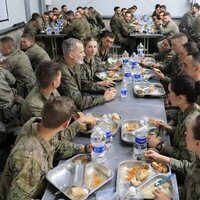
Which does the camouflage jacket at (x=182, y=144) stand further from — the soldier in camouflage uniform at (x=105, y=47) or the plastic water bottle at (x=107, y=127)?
the soldier in camouflage uniform at (x=105, y=47)

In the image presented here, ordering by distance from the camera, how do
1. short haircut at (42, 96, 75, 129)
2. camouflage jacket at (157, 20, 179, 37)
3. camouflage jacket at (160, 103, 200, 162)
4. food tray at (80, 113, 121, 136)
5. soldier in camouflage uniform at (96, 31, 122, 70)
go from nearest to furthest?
short haircut at (42, 96, 75, 129)
camouflage jacket at (160, 103, 200, 162)
food tray at (80, 113, 121, 136)
soldier in camouflage uniform at (96, 31, 122, 70)
camouflage jacket at (157, 20, 179, 37)

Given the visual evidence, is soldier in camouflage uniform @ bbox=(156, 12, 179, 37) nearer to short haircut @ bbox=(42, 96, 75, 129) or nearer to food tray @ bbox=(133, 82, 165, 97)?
food tray @ bbox=(133, 82, 165, 97)

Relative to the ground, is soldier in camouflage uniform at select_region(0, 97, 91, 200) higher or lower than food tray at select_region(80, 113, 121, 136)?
higher

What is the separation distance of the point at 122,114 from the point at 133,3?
8.36 metres

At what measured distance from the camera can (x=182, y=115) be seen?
2.21 m

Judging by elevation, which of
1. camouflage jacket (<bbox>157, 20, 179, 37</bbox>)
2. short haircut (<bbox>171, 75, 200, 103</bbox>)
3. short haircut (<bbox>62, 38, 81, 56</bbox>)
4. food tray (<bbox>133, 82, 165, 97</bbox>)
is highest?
short haircut (<bbox>62, 38, 81, 56</bbox>)

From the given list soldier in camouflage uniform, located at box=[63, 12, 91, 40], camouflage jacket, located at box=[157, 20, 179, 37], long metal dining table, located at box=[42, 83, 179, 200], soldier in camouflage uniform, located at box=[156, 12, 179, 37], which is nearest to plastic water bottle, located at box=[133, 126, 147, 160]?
long metal dining table, located at box=[42, 83, 179, 200]

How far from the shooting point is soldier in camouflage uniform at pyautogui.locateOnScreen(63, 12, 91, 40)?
751 cm

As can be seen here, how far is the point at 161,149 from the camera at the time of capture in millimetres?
2066

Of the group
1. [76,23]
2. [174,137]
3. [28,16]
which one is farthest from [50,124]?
[28,16]

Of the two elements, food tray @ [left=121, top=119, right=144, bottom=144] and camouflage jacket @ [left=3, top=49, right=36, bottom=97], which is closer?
food tray @ [left=121, top=119, right=144, bottom=144]

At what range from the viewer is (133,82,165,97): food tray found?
3105mm

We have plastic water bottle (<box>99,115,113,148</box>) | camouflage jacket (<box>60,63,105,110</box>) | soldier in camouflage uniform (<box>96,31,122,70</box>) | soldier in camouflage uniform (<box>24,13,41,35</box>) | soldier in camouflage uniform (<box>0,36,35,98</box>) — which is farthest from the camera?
soldier in camouflage uniform (<box>24,13,41,35</box>)

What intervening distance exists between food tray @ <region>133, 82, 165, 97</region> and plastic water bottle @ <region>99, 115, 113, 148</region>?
2.34 ft
